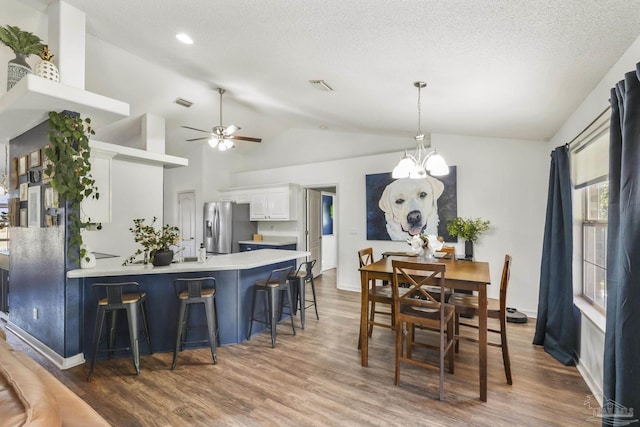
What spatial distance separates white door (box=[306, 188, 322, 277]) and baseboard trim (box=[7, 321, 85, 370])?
4.26 meters

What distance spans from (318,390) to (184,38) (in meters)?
3.21

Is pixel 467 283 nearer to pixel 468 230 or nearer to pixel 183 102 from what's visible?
pixel 468 230

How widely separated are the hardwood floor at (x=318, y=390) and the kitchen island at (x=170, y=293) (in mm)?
197

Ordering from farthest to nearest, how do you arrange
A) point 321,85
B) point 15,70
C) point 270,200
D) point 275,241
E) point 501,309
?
point 275,241 → point 270,200 → point 321,85 → point 15,70 → point 501,309

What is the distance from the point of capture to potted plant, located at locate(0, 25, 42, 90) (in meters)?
2.47

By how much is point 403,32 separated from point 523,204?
3336mm

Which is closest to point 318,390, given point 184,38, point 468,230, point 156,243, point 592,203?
point 156,243

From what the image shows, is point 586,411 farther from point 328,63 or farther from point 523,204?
point 328,63

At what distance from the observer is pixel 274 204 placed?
245 inches

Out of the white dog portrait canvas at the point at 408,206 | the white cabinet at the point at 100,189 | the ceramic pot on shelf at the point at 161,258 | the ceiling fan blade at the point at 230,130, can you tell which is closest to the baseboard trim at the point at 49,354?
the ceramic pot on shelf at the point at 161,258

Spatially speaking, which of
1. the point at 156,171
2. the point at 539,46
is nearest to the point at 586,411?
the point at 539,46

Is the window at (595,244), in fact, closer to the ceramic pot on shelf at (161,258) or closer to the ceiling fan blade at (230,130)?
the ceramic pot on shelf at (161,258)

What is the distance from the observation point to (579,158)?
9.11ft

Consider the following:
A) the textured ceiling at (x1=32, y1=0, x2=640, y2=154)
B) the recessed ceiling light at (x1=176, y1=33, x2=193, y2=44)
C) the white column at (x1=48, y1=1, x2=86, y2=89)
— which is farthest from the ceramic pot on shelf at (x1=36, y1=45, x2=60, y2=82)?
the recessed ceiling light at (x1=176, y1=33, x2=193, y2=44)
